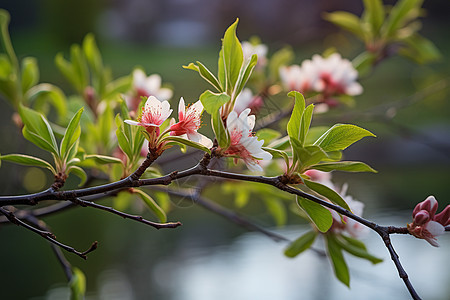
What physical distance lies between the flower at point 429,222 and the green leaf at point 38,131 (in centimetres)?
22

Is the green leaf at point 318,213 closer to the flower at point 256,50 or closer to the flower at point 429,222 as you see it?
the flower at point 429,222

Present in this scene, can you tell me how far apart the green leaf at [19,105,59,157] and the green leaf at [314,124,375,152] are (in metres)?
0.17

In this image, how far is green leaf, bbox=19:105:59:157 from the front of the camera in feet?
1.01

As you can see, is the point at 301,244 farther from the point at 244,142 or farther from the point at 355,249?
the point at 244,142

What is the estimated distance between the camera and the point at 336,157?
0.95 ft

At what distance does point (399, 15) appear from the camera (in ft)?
1.85

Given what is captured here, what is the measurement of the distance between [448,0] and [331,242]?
379 centimetres

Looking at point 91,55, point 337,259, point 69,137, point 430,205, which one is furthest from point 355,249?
point 91,55

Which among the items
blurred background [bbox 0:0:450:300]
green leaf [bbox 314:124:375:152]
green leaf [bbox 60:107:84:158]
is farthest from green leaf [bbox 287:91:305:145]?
blurred background [bbox 0:0:450:300]

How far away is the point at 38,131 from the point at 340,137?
7.5 inches

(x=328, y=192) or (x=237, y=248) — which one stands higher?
(x=328, y=192)

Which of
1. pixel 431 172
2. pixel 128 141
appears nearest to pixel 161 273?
pixel 128 141

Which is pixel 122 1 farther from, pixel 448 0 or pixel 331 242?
pixel 331 242

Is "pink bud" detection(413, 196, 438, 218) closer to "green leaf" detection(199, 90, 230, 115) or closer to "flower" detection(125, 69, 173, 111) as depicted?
"green leaf" detection(199, 90, 230, 115)
